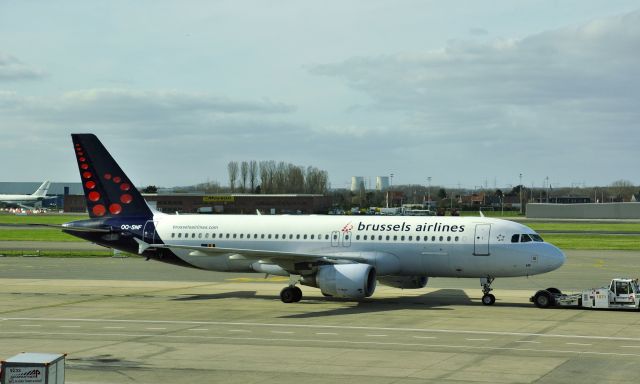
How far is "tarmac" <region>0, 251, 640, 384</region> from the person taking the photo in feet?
80.6

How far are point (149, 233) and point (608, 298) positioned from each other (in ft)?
81.9

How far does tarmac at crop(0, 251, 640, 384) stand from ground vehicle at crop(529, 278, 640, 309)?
0.54 meters

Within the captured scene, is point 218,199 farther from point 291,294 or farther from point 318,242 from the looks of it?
point 291,294

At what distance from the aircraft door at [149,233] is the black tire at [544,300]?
21.3 metres

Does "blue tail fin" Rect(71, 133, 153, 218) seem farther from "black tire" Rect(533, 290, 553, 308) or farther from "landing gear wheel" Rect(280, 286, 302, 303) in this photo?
"black tire" Rect(533, 290, 553, 308)

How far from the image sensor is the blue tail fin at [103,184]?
47750 mm

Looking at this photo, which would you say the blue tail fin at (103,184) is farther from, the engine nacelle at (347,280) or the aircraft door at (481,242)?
the aircraft door at (481,242)

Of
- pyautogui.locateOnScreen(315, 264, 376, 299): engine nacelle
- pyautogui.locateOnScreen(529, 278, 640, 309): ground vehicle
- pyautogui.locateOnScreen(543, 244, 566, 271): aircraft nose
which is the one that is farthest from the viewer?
pyautogui.locateOnScreen(543, 244, 566, 271): aircraft nose

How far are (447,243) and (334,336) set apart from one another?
479 inches

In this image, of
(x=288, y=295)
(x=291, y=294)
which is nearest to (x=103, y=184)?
(x=288, y=295)

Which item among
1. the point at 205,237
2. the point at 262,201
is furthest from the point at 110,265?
the point at 262,201

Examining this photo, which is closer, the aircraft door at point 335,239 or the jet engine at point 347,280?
the jet engine at point 347,280

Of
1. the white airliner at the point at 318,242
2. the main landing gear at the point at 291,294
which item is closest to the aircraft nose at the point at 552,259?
the white airliner at the point at 318,242

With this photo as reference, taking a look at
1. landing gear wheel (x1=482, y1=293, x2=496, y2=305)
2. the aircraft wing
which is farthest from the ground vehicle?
the aircraft wing
